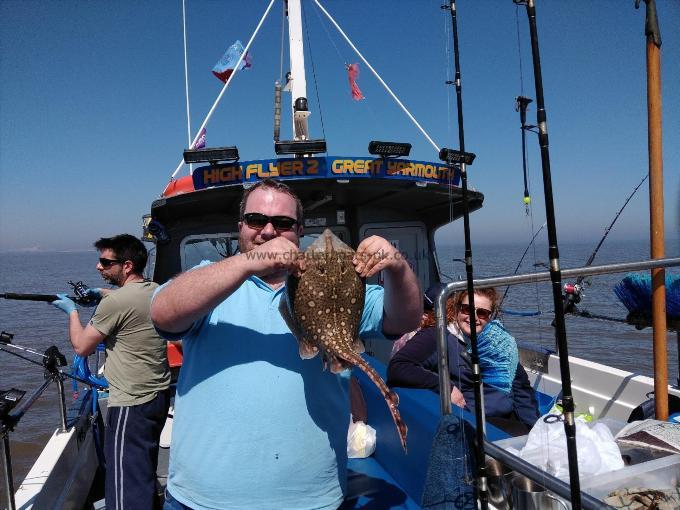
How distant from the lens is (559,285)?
186 centimetres

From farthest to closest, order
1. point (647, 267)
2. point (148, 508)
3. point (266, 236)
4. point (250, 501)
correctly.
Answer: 1. point (148, 508)
2. point (647, 267)
3. point (266, 236)
4. point (250, 501)

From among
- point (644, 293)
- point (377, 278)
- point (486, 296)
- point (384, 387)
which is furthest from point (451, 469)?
point (377, 278)

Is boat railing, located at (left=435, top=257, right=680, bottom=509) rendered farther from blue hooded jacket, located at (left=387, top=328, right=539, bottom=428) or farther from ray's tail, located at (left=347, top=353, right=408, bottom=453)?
blue hooded jacket, located at (left=387, top=328, right=539, bottom=428)

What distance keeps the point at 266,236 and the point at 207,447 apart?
103 cm

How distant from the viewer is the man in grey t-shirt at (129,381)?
3854 mm

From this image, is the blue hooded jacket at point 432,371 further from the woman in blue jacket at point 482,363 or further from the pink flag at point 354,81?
the pink flag at point 354,81

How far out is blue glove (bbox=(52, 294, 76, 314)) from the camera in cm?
521

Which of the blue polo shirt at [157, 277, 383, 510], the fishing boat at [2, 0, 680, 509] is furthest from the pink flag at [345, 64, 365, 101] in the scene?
the blue polo shirt at [157, 277, 383, 510]

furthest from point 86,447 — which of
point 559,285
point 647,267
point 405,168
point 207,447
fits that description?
point 647,267

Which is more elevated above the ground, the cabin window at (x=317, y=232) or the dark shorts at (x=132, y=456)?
the cabin window at (x=317, y=232)

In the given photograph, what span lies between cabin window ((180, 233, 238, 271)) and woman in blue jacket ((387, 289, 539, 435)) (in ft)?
12.9

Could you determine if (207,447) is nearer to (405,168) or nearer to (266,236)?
(266,236)

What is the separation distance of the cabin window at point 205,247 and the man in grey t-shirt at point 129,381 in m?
2.10

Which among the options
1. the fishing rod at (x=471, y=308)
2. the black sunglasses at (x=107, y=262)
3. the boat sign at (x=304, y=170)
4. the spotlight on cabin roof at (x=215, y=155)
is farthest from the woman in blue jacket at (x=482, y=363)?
the spotlight on cabin roof at (x=215, y=155)
